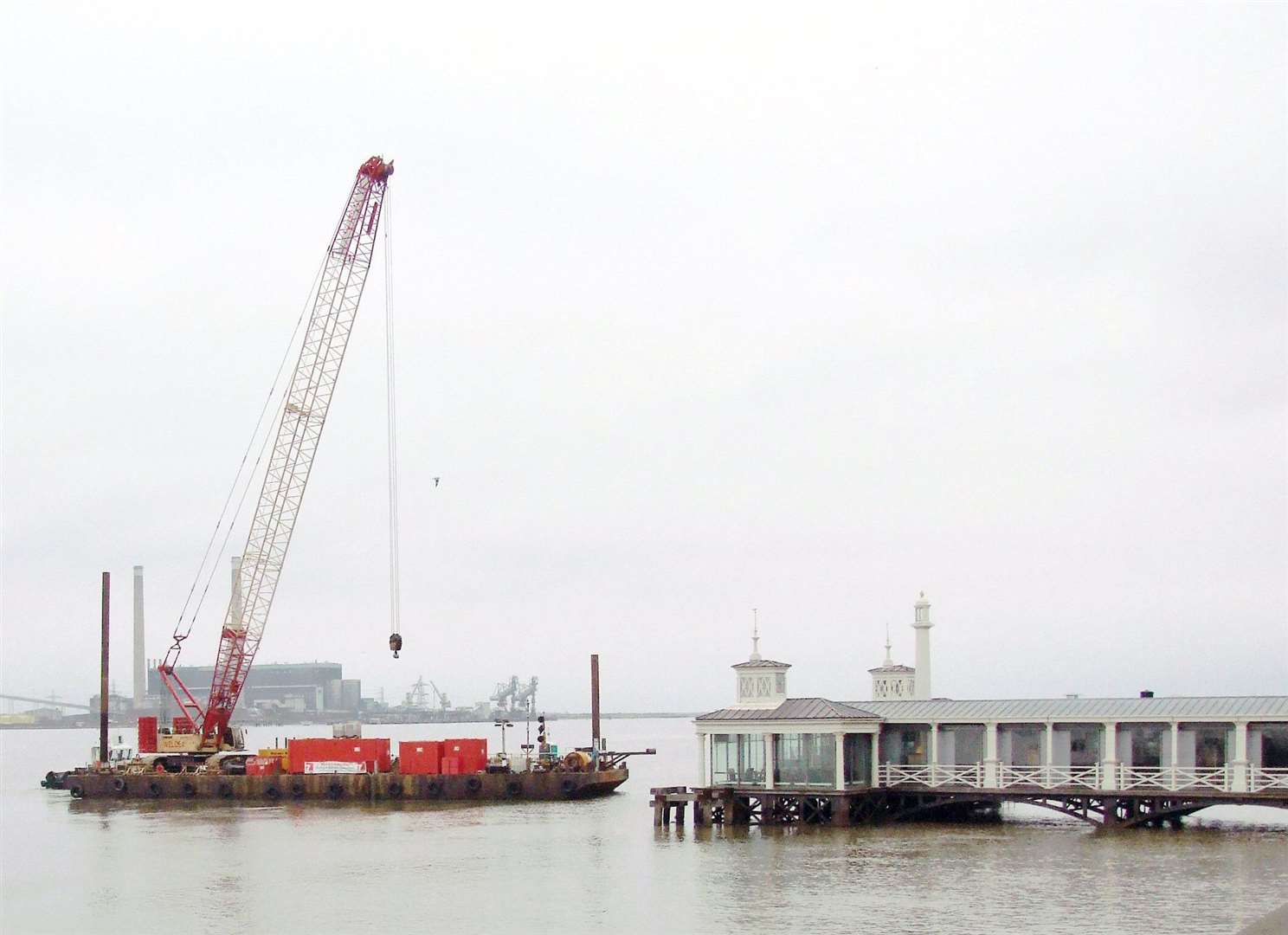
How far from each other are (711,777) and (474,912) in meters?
15.7

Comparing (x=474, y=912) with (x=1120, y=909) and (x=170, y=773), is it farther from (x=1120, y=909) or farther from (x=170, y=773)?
(x=170, y=773)

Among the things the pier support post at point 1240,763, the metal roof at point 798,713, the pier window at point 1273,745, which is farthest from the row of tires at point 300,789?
the pier window at point 1273,745

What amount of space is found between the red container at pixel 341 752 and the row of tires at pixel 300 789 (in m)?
1.85

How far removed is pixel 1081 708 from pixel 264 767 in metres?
47.2

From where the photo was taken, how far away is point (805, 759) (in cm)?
5591

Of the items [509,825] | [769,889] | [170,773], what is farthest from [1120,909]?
[170,773]

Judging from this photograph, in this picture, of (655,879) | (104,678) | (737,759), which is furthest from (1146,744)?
(104,678)

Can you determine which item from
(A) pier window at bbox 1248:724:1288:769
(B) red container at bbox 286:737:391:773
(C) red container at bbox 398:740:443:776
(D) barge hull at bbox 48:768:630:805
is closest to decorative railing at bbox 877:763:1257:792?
(A) pier window at bbox 1248:724:1288:769

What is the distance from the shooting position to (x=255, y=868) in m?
54.2

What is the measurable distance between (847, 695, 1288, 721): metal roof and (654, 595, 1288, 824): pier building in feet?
0.19

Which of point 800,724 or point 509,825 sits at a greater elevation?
point 800,724

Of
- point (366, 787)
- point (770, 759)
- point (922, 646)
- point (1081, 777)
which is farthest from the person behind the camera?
point (366, 787)

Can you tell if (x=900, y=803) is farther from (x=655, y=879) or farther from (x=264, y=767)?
(x=264, y=767)

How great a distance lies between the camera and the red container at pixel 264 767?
8725 centimetres
